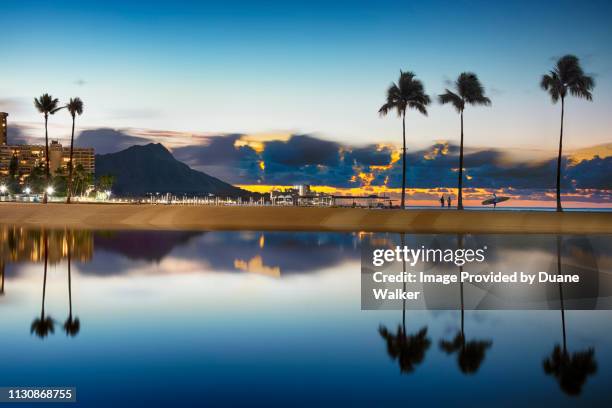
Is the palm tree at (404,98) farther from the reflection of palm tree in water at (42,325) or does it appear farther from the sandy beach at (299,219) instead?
the reflection of palm tree in water at (42,325)

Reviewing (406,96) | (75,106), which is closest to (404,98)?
(406,96)

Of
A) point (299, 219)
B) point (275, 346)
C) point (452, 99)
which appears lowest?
point (275, 346)

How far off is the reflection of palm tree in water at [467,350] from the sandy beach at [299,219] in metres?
35.1

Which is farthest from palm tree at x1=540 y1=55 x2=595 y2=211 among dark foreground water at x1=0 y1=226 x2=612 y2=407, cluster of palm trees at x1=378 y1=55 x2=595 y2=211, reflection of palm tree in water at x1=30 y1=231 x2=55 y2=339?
reflection of palm tree in water at x1=30 y1=231 x2=55 y2=339

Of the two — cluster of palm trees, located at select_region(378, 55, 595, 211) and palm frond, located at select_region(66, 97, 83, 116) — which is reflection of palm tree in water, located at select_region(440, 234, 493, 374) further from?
palm frond, located at select_region(66, 97, 83, 116)

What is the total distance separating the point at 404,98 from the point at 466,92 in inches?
247

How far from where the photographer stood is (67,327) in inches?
467

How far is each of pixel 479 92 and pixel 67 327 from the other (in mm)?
50597

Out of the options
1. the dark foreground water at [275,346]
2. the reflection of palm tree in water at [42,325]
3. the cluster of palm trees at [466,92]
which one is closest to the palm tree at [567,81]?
the cluster of palm trees at [466,92]

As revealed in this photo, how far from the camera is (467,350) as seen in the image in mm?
10023

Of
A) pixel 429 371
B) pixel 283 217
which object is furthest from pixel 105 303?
pixel 283 217

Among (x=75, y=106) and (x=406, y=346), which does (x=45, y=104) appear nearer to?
(x=75, y=106)

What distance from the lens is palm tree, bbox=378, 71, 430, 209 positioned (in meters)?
60.1

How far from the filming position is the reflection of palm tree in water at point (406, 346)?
30.7 ft
